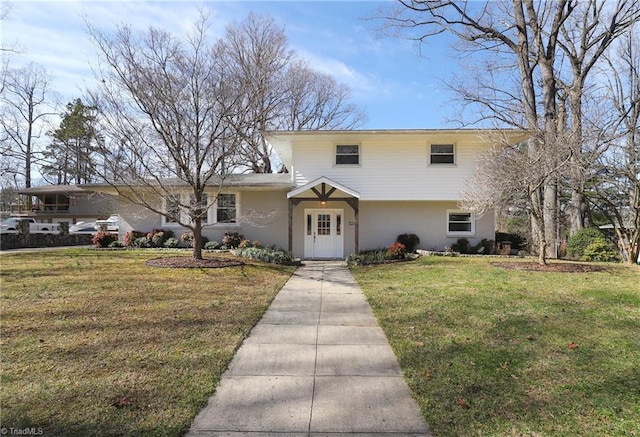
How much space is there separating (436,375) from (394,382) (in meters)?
0.49

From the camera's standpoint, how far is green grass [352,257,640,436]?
316cm

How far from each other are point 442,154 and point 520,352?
1268 centimetres

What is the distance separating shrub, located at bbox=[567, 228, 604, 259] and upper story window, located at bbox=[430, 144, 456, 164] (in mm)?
5724

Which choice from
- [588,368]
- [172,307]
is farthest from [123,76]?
[588,368]

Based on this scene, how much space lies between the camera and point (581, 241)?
47.3ft

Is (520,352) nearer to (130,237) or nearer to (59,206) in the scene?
(130,237)

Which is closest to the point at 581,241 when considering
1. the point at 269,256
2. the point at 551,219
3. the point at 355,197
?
the point at 551,219

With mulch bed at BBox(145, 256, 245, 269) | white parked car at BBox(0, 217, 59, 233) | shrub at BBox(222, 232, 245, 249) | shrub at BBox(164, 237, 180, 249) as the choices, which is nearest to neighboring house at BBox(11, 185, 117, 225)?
white parked car at BBox(0, 217, 59, 233)

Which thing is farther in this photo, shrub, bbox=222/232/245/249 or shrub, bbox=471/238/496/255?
shrub, bbox=222/232/245/249

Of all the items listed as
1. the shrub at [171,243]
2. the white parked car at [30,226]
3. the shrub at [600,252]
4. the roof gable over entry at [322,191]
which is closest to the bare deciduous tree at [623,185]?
the shrub at [600,252]

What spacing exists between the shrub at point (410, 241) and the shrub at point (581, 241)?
596 centimetres

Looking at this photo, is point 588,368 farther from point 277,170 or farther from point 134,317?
point 277,170

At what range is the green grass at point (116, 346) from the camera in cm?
313

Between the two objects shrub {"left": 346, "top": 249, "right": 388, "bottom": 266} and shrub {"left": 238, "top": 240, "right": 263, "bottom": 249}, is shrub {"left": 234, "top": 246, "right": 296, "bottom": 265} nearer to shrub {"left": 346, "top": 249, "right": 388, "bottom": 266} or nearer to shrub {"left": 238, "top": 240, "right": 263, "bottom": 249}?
shrub {"left": 238, "top": 240, "right": 263, "bottom": 249}
